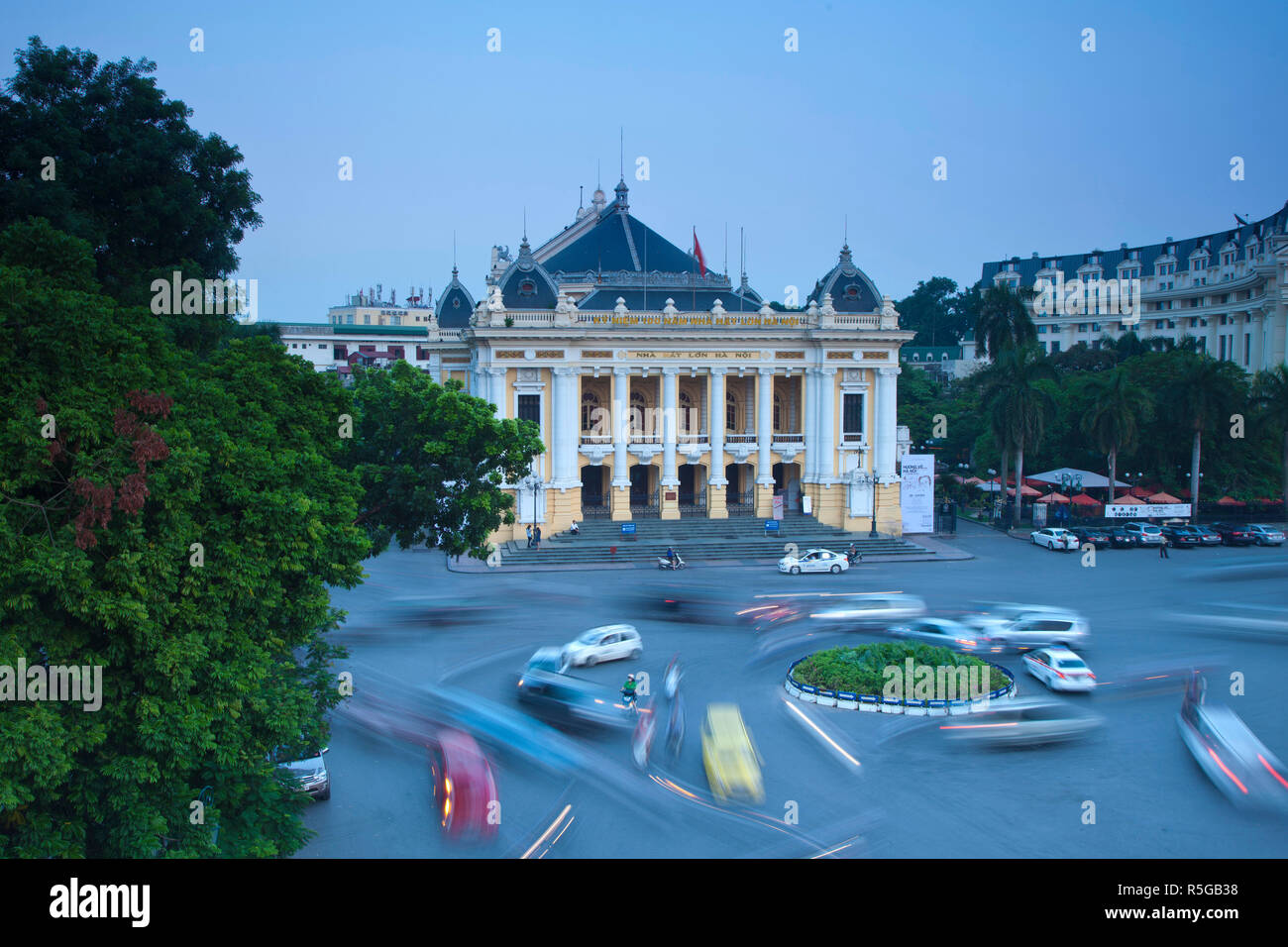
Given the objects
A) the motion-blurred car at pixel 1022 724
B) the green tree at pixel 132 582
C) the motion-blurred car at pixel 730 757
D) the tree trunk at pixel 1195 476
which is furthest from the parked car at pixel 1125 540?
the green tree at pixel 132 582

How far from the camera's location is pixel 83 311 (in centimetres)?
1477

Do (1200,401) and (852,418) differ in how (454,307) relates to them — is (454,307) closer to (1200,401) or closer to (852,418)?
(852,418)

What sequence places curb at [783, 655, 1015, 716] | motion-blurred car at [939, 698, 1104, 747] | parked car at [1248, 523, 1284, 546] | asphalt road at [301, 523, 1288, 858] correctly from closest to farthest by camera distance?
asphalt road at [301, 523, 1288, 858] → motion-blurred car at [939, 698, 1104, 747] → curb at [783, 655, 1015, 716] → parked car at [1248, 523, 1284, 546]

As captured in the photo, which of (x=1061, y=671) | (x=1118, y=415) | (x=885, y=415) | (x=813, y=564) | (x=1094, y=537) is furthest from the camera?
(x=1118, y=415)

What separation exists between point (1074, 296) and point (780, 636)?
8947cm

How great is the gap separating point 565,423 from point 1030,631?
88.7 ft

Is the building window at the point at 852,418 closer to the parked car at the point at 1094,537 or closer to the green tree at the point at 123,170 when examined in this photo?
the parked car at the point at 1094,537

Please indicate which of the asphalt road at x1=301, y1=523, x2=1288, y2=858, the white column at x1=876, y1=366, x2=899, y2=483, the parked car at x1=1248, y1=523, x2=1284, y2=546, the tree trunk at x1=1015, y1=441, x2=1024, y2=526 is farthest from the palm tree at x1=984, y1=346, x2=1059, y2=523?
the asphalt road at x1=301, y1=523, x2=1288, y2=858

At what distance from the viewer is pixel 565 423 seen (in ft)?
169

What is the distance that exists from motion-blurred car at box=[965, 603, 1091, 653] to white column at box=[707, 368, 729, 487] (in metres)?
Answer: 22.9

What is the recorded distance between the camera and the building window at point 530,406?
51531 millimetres

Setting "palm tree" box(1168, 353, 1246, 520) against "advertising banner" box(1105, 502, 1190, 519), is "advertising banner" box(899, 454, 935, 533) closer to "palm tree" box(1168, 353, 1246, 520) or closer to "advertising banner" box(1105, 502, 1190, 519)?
"advertising banner" box(1105, 502, 1190, 519)

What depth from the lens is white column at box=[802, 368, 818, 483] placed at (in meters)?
53.7

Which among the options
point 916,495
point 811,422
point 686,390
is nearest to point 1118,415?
point 916,495
